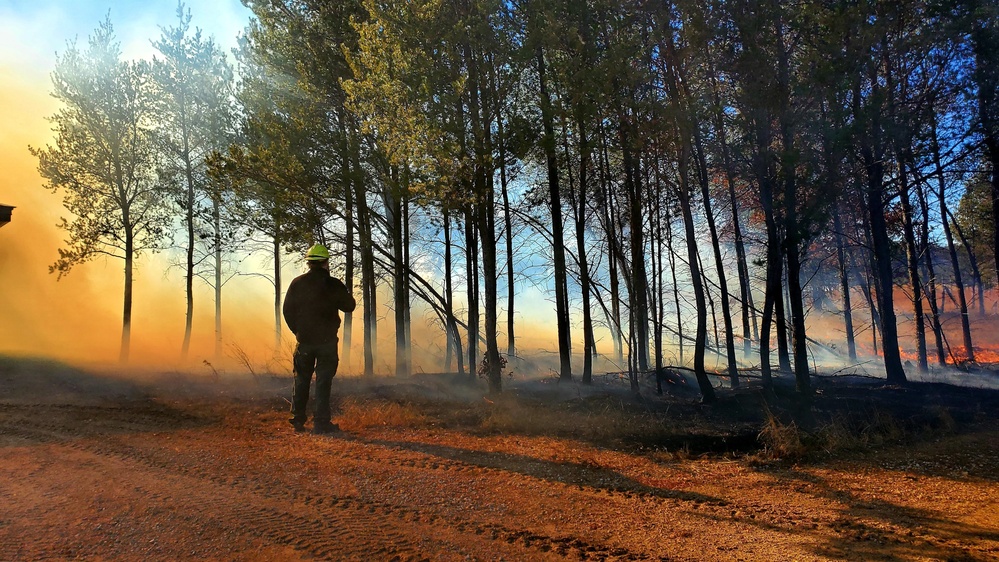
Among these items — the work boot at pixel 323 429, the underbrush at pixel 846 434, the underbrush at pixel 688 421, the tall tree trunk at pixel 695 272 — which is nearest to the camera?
the underbrush at pixel 846 434

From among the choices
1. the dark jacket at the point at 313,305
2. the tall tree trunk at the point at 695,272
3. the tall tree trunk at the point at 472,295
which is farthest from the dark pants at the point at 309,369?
the tall tree trunk at the point at 695,272

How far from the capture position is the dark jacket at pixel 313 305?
7762mm

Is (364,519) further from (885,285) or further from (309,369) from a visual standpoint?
(885,285)

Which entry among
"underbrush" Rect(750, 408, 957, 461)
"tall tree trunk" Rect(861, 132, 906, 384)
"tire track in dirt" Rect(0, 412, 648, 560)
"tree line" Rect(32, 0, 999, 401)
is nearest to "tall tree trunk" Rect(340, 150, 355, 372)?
"tree line" Rect(32, 0, 999, 401)

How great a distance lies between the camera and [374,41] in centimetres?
977

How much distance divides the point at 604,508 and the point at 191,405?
8.40 m

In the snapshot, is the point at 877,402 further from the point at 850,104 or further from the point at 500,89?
the point at 500,89

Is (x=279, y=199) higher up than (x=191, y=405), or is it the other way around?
(x=279, y=199)

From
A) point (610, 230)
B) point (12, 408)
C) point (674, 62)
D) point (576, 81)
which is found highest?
point (674, 62)

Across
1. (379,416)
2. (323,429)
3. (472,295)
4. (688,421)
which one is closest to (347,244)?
(472,295)

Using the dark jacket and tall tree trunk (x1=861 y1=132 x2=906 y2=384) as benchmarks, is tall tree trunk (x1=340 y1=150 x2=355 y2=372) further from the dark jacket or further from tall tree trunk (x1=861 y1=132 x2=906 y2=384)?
tall tree trunk (x1=861 y1=132 x2=906 y2=384)

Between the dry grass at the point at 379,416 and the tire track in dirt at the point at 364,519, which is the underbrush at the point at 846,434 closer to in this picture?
the tire track in dirt at the point at 364,519

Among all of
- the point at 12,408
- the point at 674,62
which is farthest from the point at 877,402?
the point at 12,408

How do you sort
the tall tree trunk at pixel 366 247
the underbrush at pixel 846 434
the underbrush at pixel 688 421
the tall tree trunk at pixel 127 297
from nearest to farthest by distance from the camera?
the underbrush at pixel 846 434 → the underbrush at pixel 688 421 → the tall tree trunk at pixel 366 247 → the tall tree trunk at pixel 127 297
